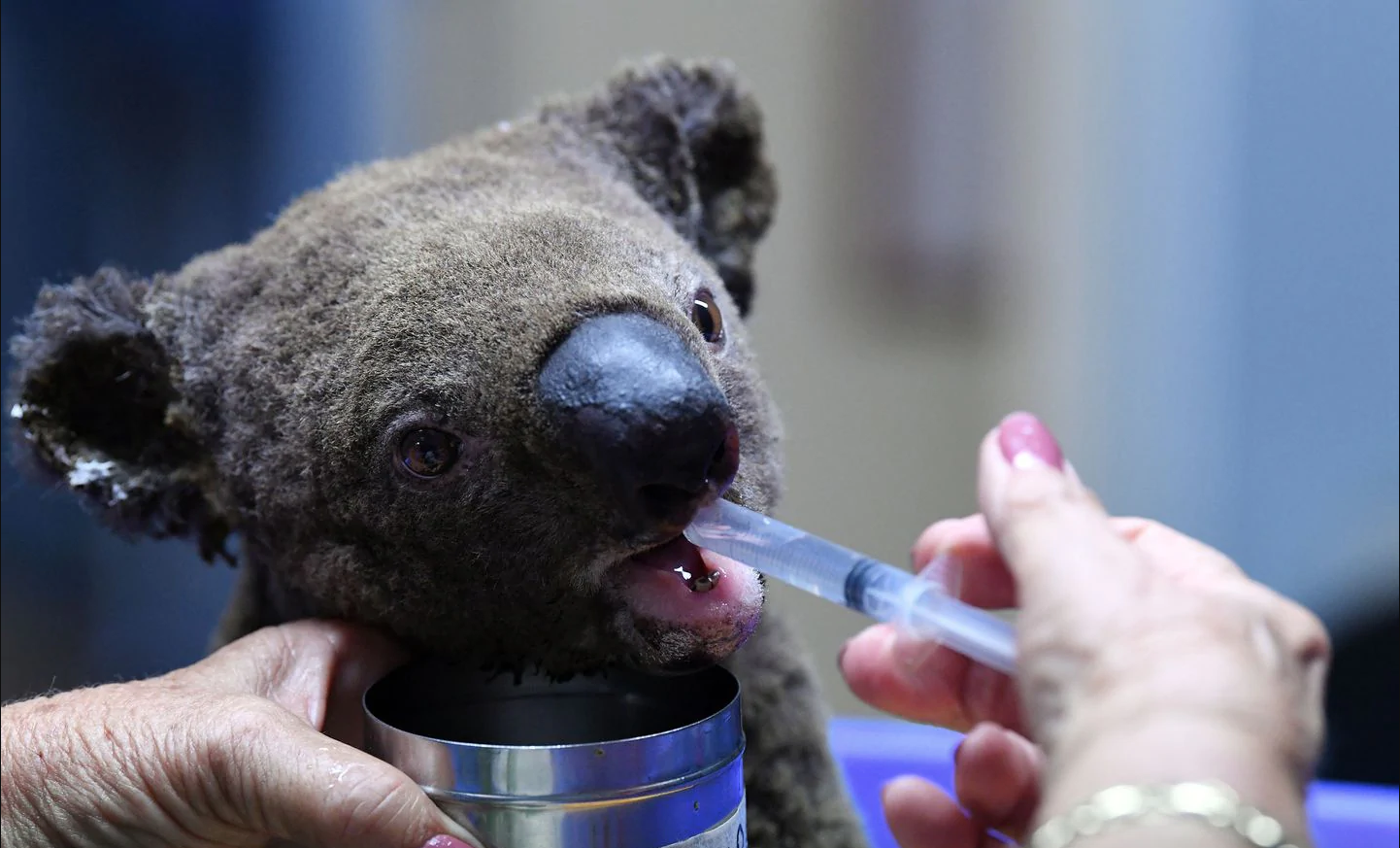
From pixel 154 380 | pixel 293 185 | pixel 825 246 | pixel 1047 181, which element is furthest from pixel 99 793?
pixel 1047 181

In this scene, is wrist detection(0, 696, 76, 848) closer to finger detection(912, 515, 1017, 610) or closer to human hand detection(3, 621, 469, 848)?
human hand detection(3, 621, 469, 848)

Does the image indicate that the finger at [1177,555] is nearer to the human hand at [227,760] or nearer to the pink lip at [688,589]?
the pink lip at [688,589]

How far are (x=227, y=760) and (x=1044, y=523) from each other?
447 millimetres

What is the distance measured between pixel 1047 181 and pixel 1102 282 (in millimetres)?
170

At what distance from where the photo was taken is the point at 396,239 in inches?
31.1

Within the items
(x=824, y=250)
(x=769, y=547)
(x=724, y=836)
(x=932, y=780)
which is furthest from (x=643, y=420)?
(x=824, y=250)

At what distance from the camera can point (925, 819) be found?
2.40 ft

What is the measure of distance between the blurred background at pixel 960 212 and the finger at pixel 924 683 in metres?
0.61

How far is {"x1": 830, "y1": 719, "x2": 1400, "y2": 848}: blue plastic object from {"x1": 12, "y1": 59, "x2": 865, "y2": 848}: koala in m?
0.46

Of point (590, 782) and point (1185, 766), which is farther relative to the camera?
point (590, 782)

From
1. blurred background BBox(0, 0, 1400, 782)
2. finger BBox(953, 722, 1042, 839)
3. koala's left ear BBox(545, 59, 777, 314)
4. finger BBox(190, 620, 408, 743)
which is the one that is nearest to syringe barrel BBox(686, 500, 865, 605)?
finger BBox(953, 722, 1042, 839)

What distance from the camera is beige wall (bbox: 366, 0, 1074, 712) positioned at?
155 cm

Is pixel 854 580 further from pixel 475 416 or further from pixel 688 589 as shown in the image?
pixel 475 416

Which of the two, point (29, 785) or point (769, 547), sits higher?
point (769, 547)
